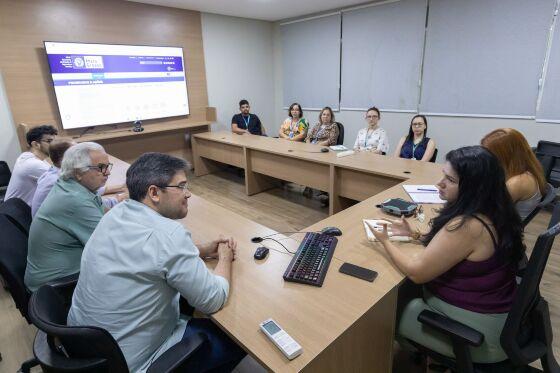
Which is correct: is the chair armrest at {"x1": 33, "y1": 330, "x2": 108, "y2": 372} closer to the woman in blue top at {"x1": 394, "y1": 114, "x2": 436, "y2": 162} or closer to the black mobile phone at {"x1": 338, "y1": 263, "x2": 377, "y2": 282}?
the black mobile phone at {"x1": 338, "y1": 263, "x2": 377, "y2": 282}

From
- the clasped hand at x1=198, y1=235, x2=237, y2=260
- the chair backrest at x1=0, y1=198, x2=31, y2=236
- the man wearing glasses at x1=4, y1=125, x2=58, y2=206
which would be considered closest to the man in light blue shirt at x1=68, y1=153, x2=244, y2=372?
the clasped hand at x1=198, y1=235, x2=237, y2=260

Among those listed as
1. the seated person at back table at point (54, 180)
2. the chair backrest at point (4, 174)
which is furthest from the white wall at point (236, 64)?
the seated person at back table at point (54, 180)

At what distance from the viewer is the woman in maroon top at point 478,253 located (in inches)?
44.7

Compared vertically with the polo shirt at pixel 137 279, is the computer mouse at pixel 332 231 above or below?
below

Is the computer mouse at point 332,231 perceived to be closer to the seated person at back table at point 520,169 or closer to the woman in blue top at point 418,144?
the seated person at back table at point 520,169

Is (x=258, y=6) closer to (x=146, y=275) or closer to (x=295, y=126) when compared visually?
(x=295, y=126)

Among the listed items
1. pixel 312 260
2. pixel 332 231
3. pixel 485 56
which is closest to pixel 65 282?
pixel 312 260

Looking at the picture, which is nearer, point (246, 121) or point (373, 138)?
point (373, 138)

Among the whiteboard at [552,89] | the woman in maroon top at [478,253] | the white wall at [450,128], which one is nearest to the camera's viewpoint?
the woman in maroon top at [478,253]

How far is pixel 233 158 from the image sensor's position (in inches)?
186

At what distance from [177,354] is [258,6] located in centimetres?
527

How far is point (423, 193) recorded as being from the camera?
224 centimetres

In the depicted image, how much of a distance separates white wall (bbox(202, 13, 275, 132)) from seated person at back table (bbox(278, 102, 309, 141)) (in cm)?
159

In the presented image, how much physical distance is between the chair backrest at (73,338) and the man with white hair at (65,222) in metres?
0.52
